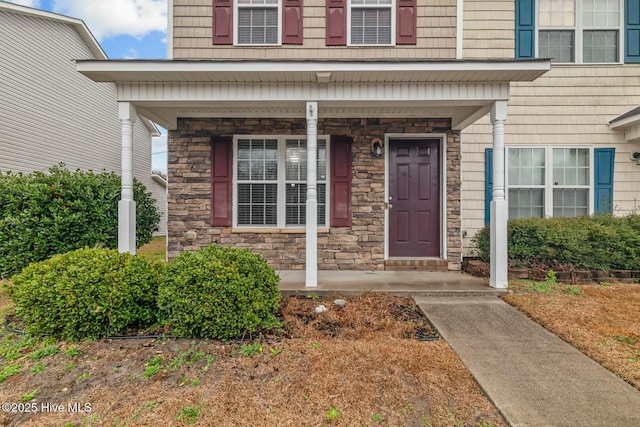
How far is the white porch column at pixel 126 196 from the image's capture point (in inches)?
163

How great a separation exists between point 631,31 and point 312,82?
601 cm

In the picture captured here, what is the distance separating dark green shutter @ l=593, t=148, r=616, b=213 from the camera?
5719 millimetres

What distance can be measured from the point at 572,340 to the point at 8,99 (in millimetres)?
10868

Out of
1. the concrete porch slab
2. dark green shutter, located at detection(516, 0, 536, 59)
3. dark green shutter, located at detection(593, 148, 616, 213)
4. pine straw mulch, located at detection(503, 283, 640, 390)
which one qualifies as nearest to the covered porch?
the concrete porch slab

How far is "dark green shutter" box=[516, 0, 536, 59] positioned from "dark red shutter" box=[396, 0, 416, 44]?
6.90ft

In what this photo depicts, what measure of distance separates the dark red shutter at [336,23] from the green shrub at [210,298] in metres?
3.99

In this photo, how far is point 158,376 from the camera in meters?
2.30

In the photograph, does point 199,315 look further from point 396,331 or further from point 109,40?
point 109,40

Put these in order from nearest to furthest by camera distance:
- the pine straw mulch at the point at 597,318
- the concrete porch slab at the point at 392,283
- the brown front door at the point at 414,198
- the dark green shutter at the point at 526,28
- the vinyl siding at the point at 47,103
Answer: the pine straw mulch at the point at 597,318 < the concrete porch slab at the point at 392,283 < the brown front door at the point at 414,198 < the dark green shutter at the point at 526,28 < the vinyl siding at the point at 47,103

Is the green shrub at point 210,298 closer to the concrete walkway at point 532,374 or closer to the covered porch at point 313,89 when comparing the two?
the covered porch at point 313,89

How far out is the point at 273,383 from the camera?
7.16 ft

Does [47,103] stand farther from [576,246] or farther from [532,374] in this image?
[576,246]

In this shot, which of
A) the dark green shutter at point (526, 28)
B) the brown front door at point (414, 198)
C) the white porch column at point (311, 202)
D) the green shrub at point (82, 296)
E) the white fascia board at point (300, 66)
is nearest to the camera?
the green shrub at point (82, 296)

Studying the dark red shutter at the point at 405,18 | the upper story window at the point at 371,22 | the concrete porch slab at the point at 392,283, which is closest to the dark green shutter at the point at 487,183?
the concrete porch slab at the point at 392,283
